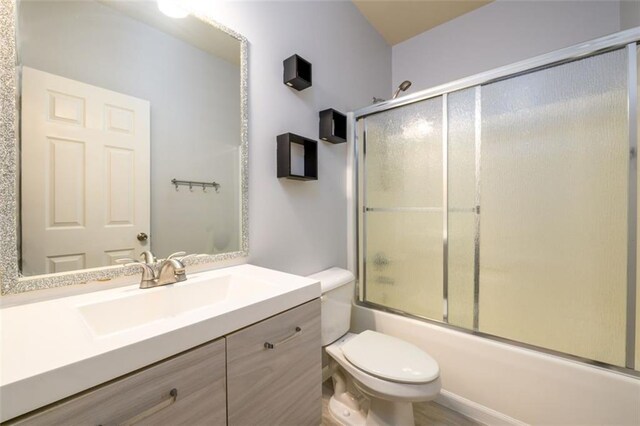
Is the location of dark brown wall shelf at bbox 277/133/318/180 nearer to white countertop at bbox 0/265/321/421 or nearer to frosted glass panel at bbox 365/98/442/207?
frosted glass panel at bbox 365/98/442/207

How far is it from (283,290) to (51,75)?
979 millimetres

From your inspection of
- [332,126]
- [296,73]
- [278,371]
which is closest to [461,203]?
[332,126]

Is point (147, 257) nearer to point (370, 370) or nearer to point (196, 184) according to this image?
point (196, 184)

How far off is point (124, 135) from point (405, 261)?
1.64 meters

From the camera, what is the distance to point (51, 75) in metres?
0.81

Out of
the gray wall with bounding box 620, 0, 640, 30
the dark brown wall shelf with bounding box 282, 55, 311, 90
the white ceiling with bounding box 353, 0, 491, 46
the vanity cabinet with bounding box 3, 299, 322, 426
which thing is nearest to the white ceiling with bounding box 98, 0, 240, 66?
the dark brown wall shelf with bounding box 282, 55, 311, 90

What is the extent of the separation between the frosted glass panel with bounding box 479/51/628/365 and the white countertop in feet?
4.05

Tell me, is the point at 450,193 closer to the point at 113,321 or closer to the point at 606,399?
the point at 606,399

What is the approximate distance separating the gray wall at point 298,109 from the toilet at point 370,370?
25 cm

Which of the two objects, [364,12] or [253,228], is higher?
[364,12]

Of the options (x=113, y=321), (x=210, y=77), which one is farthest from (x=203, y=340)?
(x=210, y=77)

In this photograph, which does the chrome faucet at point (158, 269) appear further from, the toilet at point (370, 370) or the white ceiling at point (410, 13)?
the white ceiling at point (410, 13)

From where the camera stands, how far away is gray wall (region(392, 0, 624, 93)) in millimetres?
1706

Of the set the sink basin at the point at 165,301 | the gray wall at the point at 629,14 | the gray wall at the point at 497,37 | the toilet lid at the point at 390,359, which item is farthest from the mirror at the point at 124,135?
the gray wall at the point at 629,14
